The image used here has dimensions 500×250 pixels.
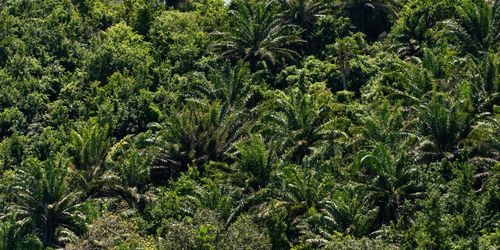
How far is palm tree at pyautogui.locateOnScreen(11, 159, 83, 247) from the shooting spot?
56656 mm

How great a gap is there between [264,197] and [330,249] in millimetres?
7812

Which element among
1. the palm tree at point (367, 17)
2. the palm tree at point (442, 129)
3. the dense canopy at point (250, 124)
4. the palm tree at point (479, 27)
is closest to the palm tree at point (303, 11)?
the dense canopy at point (250, 124)

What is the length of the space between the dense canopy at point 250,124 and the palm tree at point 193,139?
0.31ft

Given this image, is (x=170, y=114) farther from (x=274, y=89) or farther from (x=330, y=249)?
(x=330, y=249)

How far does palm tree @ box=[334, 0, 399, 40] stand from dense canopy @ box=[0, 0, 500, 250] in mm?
92

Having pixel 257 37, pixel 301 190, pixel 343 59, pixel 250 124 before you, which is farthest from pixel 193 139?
pixel 343 59

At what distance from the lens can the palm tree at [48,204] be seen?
2231 inches

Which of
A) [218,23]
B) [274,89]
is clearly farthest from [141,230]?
[218,23]

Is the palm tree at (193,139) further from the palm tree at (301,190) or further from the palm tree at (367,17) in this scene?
the palm tree at (367,17)

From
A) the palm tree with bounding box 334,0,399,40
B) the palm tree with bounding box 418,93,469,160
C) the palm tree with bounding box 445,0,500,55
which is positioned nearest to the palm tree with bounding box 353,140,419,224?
the palm tree with bounding box 418,93,469,160

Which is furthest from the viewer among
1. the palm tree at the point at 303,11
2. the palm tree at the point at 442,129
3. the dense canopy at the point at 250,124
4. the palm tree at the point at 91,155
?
the palm tree at the point at 303,11

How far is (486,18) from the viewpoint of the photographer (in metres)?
62.2

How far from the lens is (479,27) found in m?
62.8

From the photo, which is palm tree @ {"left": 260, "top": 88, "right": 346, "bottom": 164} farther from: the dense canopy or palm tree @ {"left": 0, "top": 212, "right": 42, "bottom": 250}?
palm tree @ {"left": 0, "top": 212, "right": 42, "bottom": 250}
